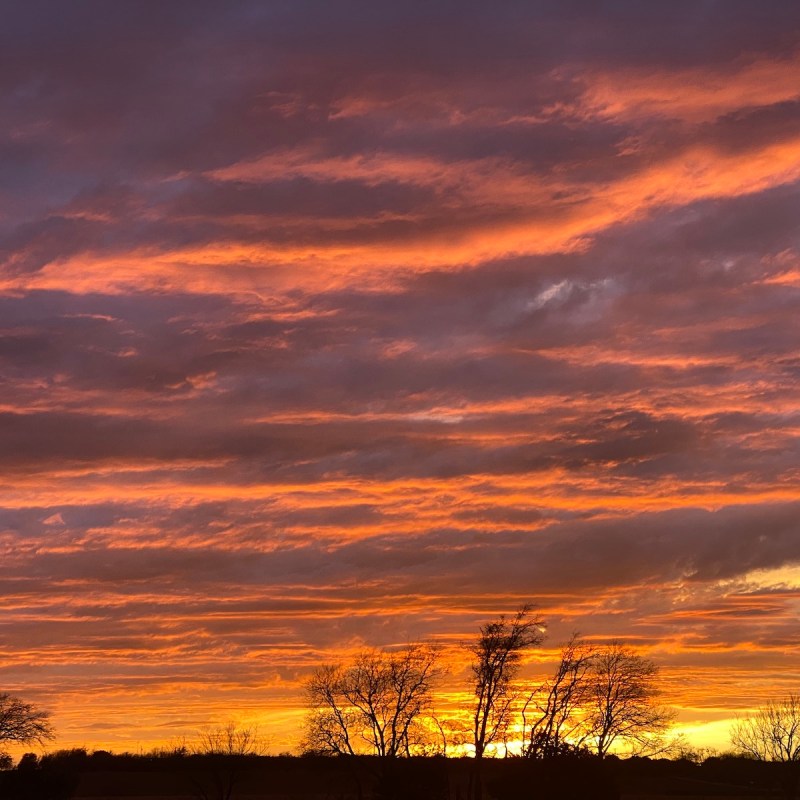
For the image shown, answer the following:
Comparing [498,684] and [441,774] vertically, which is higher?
[498,684]

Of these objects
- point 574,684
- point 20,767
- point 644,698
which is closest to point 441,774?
point 574,684

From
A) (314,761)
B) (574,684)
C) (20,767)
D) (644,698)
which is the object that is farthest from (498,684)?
(314,761)

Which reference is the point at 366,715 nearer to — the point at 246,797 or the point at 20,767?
the point at 20,767

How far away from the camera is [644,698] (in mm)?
103125

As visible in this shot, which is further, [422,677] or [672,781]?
[672,781]

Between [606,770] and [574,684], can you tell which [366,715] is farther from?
[606,770]

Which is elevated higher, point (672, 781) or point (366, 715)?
point (366, 715)

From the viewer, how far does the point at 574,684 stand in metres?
100

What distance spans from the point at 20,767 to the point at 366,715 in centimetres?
3809

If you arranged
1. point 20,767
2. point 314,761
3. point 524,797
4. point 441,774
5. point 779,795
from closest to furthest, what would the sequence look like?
1. point 524,797
2. point 441,774
3. point 20,767
4. point 779,795
5. point 314,761

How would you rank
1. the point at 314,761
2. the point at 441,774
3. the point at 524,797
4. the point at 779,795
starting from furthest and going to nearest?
1. the point at 314,761
2. the point at 779,795
3. the point at 441,774
4. the point at 524,797

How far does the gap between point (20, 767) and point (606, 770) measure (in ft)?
199

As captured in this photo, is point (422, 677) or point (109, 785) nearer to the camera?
point (422, 677)

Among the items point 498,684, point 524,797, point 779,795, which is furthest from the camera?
point 779,795
